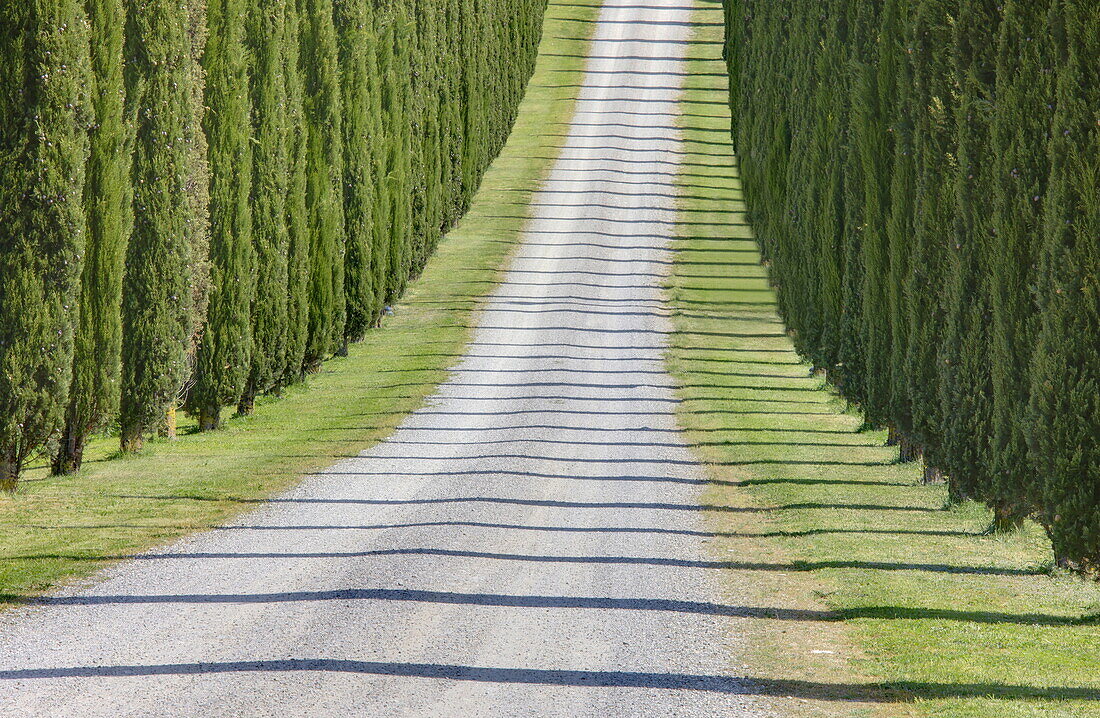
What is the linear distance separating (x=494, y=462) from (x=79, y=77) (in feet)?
17.5

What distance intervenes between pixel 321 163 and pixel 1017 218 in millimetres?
11709

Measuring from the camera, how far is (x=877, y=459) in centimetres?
1262

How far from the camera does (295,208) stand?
53.9 ft

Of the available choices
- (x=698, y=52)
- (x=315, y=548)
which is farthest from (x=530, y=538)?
(x=698, y=52)

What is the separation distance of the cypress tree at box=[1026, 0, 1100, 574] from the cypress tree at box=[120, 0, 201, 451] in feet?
28.5

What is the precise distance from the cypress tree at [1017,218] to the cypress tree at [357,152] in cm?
1283

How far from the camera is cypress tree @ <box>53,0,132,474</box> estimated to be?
1114cm

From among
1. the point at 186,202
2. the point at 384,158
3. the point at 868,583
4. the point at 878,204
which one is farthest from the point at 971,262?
the point at 384,158

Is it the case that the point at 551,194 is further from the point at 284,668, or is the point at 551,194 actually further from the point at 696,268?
the point at 284,668

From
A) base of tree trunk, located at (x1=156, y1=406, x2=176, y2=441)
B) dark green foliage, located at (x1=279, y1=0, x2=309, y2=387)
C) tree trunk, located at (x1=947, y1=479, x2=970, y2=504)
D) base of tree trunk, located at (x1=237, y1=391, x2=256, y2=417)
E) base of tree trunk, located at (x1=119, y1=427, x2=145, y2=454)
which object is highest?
dark green foliage, located at (x1=279, y1=0, x2=309, y2=387)

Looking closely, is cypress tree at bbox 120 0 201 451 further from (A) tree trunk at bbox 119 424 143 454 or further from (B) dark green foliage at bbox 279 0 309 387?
(B) dark green foliage at bbox 279 0 309 387

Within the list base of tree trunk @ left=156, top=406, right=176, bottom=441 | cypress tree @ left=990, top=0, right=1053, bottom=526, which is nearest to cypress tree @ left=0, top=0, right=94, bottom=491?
base of tree trunk @ left=156, top=406, right=176, bottom=441

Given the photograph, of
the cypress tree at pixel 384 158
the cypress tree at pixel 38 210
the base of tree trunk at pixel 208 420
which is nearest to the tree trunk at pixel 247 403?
the base of tree trunk at pixel 208 420

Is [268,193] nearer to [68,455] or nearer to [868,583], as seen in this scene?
[68,455]
